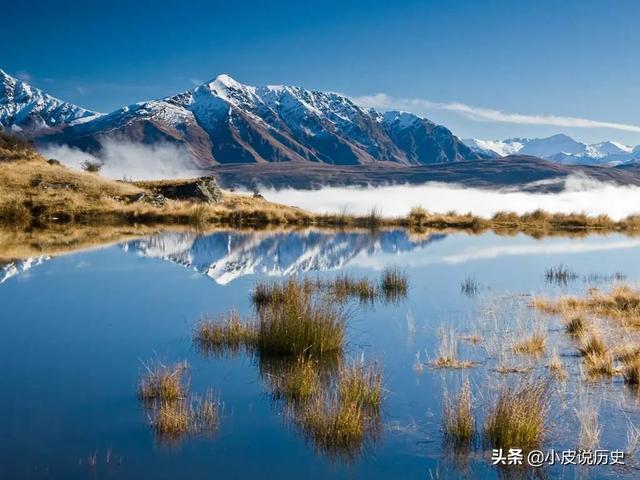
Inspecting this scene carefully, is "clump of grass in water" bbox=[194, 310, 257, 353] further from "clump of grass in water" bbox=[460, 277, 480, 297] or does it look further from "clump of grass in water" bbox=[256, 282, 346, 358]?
"clump of grass in water" bbox=[460, 277, 480, 297]

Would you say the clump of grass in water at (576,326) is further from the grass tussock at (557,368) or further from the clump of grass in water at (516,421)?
the clump of grass in water at (516,421)

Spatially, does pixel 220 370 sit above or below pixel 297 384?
below

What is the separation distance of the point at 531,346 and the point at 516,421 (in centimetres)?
387

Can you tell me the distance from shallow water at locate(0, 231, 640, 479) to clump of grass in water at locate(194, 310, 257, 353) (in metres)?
0.35

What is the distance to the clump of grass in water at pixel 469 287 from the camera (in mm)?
16328

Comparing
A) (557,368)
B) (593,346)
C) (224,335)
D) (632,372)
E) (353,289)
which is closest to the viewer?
(632,372)

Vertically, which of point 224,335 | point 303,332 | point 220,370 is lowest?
point 220,370

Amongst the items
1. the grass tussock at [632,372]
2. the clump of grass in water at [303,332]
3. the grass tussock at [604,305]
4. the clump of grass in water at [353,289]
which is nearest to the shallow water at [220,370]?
the grass tussock at [632,372]

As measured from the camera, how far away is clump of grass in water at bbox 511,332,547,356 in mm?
9914

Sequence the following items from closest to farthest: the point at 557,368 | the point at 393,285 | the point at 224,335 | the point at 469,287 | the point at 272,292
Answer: the point at 557,368
the point at 224,335
the point at 272,292
the point at 393,285
the point at 469,287

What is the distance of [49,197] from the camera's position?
39562 millimetres

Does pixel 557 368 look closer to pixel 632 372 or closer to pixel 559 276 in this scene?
pixel 632 372

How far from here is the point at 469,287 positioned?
668 inches

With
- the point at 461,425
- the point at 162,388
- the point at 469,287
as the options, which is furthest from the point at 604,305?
the point at 162,388
